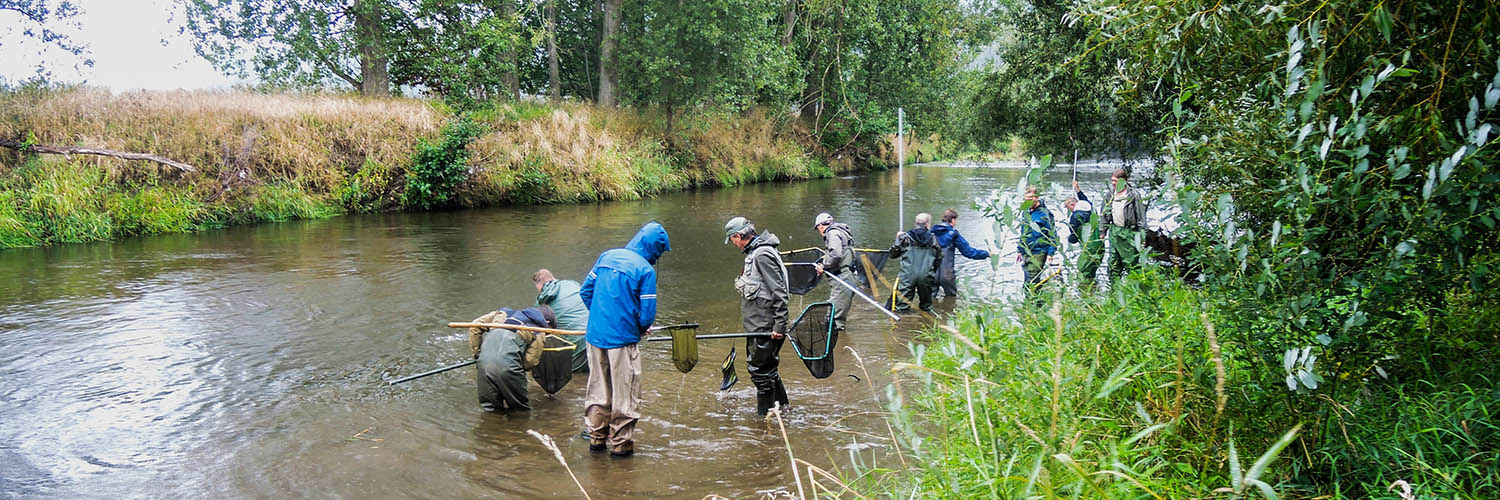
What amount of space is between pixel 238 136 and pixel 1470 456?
21.7 m

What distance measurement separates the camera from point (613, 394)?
6.21 m

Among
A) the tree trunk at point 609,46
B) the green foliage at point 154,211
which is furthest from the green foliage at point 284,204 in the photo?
the tree trunk at point 609,46

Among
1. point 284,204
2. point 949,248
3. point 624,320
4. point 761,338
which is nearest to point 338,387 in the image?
point 624,320

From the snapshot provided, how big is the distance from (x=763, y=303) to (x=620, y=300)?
130cm

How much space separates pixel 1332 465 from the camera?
3.72 m

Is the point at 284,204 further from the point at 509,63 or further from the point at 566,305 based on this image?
the point at 566,305

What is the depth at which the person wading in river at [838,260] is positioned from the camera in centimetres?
954

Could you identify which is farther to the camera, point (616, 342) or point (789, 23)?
point (789, 23)

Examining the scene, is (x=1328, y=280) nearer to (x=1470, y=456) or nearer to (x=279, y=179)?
(x=1470, y=456)

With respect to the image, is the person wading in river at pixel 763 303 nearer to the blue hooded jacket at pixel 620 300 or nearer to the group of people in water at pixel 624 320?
the group of people in water at pixel 624 320

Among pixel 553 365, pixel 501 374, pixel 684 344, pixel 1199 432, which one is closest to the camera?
pixel 1199 432

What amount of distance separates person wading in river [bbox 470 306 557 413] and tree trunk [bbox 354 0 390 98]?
1934cm

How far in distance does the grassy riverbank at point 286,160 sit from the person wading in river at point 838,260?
1380 cm

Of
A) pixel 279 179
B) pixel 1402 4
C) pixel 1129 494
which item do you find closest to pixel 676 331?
pixel 1129 494
